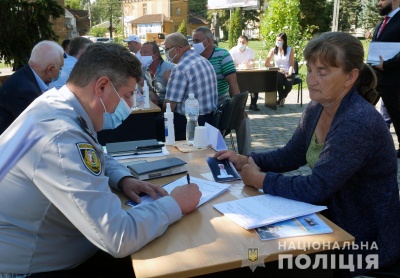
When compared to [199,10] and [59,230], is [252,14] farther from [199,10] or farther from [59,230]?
[59,230]

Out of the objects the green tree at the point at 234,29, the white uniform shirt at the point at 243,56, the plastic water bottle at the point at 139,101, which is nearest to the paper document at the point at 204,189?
the plastic water bottle at the point at 139,101

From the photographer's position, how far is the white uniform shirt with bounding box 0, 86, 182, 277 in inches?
49.4

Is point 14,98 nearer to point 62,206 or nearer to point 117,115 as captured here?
point 117,115

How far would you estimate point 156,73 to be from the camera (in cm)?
567

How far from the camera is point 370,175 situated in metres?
1.69

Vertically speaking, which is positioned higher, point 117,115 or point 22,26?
point 22,26

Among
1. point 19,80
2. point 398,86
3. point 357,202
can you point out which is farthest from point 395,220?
point 398,86

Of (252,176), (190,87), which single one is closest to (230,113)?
(190,87)

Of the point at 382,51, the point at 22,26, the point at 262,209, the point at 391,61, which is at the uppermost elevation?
the point at 22,26

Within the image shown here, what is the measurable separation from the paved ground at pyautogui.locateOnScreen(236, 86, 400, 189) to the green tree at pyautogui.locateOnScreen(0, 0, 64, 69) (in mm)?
3149

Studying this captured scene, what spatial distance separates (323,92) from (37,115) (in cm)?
126

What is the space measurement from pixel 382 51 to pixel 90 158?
4417mm

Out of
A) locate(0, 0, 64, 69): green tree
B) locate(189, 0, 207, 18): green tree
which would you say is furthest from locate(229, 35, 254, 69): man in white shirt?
locate(189, 0, 207, 18): green tree

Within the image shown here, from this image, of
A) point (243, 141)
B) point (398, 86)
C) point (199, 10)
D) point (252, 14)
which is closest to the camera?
point (398, 86)
